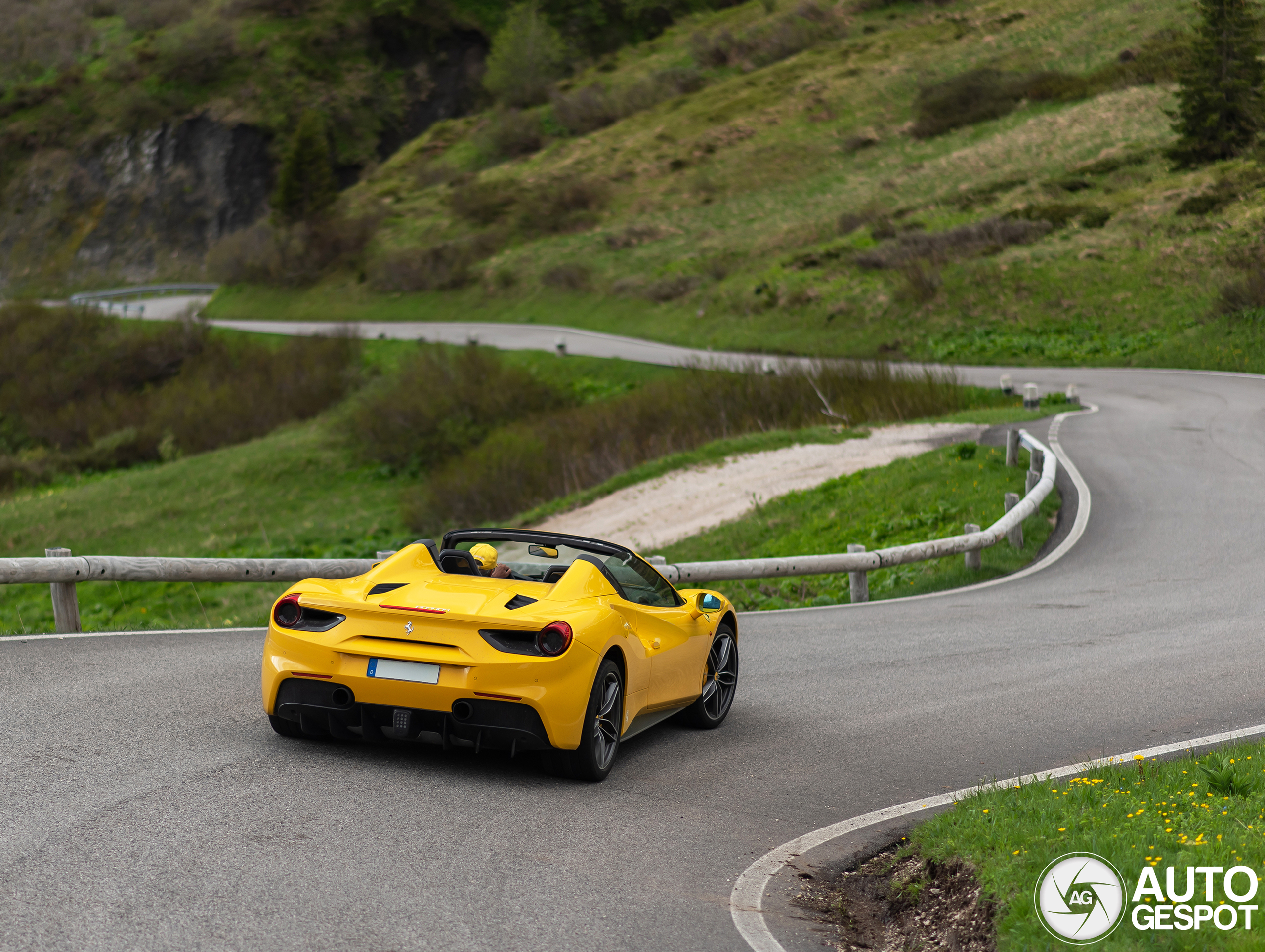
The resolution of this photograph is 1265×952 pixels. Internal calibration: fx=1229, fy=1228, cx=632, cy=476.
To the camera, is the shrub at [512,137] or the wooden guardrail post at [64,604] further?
the shrub at [512,137]

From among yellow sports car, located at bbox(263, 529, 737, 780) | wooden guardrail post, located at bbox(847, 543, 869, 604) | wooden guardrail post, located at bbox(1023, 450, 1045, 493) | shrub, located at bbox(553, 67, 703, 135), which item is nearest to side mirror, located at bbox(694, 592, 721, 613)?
yellow sports car, located at bbox(263, 529, 737, 780)

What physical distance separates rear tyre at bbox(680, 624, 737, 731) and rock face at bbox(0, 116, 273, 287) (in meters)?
84.1

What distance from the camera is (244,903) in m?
4.68

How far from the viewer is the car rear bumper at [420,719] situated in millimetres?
6285

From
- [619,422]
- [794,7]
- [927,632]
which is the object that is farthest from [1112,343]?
[794,7]

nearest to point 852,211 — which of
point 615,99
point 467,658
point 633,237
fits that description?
point 633,237

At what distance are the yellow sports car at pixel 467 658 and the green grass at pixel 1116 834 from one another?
1847 mm

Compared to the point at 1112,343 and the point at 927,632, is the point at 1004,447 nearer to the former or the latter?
the point at 927,632

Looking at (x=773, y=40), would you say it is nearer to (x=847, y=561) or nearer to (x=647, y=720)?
(x=847, y=561)

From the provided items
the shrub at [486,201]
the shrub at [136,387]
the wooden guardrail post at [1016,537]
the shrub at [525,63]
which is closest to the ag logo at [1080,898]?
the wooden guardrail post at [1016,537]

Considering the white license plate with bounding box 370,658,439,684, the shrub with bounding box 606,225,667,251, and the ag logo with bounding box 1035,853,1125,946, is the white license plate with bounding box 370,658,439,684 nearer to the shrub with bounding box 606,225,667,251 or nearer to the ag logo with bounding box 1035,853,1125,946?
the ag logo with bounding box 1035,853,1125,946

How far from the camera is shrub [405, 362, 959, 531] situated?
30.5m

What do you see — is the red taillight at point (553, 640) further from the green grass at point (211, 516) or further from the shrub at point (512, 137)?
the shrub at point (512, 137)

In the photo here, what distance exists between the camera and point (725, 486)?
24.2m
